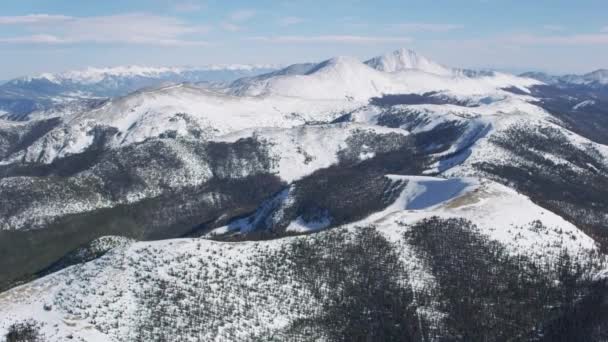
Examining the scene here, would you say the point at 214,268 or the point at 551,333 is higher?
the point at 214,268

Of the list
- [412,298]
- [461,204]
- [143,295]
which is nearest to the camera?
[143,295]

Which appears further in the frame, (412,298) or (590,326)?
(412,298)

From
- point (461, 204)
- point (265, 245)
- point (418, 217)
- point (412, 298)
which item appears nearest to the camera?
point (412, 298)

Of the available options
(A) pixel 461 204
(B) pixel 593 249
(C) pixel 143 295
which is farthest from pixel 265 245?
(B) pixel 593 249

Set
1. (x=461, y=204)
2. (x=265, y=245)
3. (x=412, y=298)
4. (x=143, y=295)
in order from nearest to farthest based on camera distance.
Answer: (x=143, y=295) < (x=412, y=298) < (x=265, y=245) < (x=461, y=204)

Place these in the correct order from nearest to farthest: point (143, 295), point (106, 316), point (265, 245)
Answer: point (106, 316), point (143, 295), point (265, 245)

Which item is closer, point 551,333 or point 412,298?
point 551,333

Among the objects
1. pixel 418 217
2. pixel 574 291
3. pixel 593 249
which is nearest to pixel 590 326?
pixel 574 291

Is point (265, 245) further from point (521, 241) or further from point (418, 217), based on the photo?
point (521, 241)

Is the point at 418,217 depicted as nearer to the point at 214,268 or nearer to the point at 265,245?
the point at 265,245
